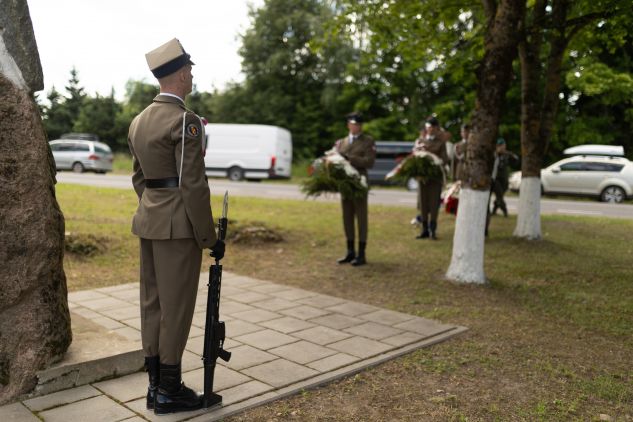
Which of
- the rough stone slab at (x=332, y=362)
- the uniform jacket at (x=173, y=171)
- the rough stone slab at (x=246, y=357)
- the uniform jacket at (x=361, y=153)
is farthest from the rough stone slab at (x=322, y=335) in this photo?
the uniform jacket at (x=361, y=153)

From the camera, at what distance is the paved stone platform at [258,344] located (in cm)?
361

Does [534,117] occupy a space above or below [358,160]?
above

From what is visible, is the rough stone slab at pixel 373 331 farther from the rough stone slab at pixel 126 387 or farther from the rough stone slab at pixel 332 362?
the rough stone slab at pixel 126 387

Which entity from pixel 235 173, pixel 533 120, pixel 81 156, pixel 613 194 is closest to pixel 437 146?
pixel 533 120

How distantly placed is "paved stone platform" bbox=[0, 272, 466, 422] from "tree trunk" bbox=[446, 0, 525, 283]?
1683 mm

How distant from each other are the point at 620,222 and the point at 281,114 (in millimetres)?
28697

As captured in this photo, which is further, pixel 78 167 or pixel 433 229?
pixel 78 167

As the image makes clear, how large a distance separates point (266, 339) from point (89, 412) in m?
1.74

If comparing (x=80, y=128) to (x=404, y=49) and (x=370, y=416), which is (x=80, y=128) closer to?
(x=404, y=49)

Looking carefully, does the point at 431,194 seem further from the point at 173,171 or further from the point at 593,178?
the point at 593,178

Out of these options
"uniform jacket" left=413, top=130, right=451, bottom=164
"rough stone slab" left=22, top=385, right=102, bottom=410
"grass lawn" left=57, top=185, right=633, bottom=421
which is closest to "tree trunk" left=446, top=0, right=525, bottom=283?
"grass lawn" left=57, top=185, right=633, bottom=421

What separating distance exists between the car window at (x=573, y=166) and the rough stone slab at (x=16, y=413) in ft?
72.4

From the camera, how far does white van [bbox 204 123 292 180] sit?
91.4ft

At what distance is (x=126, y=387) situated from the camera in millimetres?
3930
